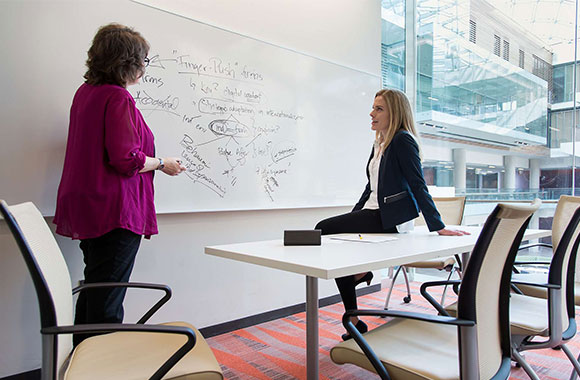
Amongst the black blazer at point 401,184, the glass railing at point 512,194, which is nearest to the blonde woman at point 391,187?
the black blazer at point 401,184

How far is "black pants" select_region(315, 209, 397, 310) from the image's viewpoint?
7.18ft

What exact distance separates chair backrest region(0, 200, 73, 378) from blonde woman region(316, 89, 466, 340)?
1.39 meters

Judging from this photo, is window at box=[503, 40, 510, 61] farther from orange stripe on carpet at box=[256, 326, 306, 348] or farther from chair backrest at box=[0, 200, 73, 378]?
chair backrest at box=[0, 200, 73, 378]

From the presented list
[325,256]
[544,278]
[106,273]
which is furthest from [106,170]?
[544,278]

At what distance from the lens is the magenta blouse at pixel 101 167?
161cm

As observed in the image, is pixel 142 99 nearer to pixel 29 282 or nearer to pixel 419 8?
pixel 29 282

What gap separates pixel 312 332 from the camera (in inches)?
54.6

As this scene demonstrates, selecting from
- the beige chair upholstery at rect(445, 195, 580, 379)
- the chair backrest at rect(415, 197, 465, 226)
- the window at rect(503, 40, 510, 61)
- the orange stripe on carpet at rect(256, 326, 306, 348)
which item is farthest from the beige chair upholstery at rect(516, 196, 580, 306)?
→ the window at rect(503, 40, 510, 61)

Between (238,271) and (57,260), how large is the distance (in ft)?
5.31

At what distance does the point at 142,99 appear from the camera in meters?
2.28

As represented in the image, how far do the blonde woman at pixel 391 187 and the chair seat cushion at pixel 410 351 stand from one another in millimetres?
766

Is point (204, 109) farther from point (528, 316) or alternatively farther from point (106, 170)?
point (528, 316)

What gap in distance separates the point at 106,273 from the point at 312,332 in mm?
844

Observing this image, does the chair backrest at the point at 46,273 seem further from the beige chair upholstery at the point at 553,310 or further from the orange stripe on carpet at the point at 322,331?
the orange stripe on carpet at the point at 322,331
